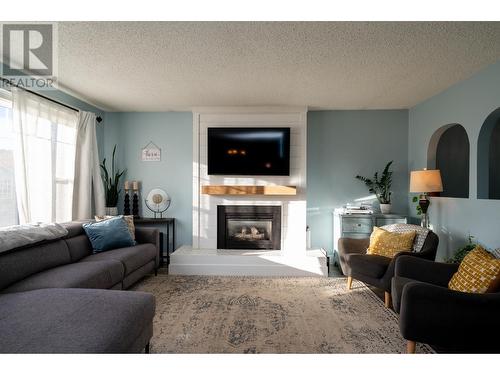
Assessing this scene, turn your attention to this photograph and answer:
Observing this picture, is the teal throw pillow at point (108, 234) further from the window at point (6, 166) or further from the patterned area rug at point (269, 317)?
the window at point (6, 166)

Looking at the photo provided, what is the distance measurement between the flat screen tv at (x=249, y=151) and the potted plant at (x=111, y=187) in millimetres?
1454

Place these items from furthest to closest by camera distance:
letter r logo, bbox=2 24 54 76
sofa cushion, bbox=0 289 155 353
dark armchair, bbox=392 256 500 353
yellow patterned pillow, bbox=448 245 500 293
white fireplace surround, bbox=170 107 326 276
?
white fireplace surround, bbox=170 107 326 276 → letter r logo, bbox=2 24 54 76 → yellow patterned pillow, bbox=448 245 500 293 → dark armchair, bbox=392 256 500 353 → sofa cushion, bbox=0 289 155 353

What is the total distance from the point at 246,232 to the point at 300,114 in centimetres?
190

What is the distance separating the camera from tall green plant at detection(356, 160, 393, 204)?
436 centimetres

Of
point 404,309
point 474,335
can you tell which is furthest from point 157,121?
point 474,335

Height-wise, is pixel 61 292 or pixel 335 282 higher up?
pixel 61 292

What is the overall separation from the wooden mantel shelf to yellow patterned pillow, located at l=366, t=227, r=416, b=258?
1.27 meters

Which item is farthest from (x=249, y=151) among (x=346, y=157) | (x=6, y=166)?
(x=6, y=166)

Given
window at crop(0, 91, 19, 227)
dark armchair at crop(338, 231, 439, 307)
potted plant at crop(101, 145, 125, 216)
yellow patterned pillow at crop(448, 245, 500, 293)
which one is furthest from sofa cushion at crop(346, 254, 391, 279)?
window at crop(0, 91, 19, 227)

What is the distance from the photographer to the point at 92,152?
422 centimetres

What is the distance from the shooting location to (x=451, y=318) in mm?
1760

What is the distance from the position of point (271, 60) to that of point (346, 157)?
2290mm

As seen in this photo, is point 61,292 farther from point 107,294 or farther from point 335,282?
point 335,282

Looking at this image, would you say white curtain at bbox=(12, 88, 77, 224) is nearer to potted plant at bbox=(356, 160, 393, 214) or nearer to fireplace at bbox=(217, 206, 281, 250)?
fireplace at bbox=(217, 206, 281, 250)
